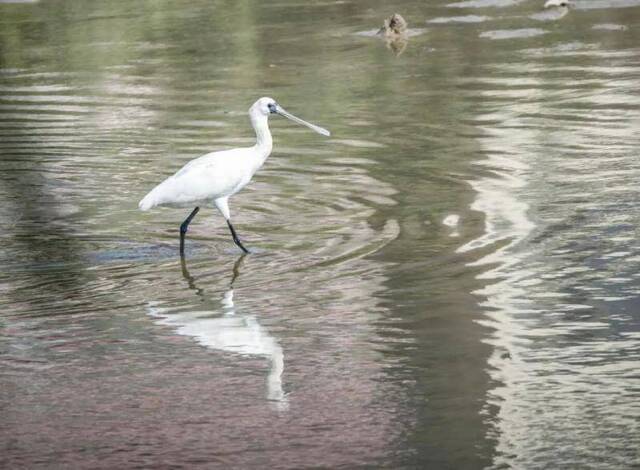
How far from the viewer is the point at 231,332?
31.7ft

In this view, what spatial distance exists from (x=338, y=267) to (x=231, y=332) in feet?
5.63

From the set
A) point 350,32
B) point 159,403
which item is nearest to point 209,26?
point 350,32

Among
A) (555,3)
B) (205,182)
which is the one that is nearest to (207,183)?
(205,182)

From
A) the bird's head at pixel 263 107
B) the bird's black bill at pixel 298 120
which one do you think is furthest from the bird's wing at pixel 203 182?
the bird's black bill at pixel 298 120

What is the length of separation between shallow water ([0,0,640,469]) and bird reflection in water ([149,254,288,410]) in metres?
0.03

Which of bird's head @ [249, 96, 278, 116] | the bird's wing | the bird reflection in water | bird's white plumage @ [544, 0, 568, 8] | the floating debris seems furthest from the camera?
bird's white plumage @ [544, 0, 568, 8]

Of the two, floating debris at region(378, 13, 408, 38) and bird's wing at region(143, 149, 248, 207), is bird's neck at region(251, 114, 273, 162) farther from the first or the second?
floating debris at region(378, 13, 408, 38)

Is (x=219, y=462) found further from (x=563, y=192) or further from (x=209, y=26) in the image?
(x=209, y=26)

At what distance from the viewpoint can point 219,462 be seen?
7410 mm

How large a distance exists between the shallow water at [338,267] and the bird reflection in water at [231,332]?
0.09ft

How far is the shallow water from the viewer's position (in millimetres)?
7848

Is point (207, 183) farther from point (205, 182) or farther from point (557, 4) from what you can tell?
point (557, 4)

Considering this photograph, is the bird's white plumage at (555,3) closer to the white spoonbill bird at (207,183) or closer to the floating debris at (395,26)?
the floating debris at (395,26)

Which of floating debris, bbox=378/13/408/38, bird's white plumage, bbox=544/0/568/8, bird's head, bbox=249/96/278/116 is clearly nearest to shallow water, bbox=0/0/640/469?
bird's head, bbox=249/96/278/116
